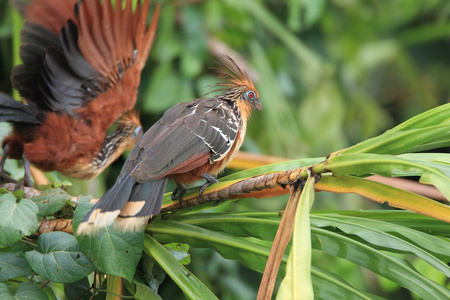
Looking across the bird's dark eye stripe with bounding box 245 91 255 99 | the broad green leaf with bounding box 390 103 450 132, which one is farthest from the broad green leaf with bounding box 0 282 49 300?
the bird's dark eye stripe with bounding box 245 91 255 99

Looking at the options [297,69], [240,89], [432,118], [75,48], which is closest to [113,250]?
[432,118]

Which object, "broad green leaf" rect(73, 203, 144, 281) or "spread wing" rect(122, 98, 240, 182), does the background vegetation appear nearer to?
"spread wing" rect(122, 98, 240, 182)

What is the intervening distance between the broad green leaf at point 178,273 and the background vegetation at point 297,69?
79 cm

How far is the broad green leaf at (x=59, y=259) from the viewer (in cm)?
107

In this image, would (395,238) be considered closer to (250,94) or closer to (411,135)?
(411,135)

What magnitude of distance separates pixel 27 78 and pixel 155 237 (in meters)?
1.02

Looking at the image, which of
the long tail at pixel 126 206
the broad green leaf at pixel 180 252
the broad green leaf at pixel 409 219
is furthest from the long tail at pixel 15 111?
the broad green leaf at pixel 409 219

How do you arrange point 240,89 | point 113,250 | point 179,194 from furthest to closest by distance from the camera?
1. point 240,89
2. point 179,194
3. point 113,250

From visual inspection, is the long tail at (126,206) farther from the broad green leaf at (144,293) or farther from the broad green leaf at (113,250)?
the broad green leaf at (144,293)

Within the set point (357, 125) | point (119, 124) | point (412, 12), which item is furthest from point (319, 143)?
point (412, 12)

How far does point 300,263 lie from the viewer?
85cm

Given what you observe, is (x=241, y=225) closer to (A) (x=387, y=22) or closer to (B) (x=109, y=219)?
(B) (x=109, y=219)

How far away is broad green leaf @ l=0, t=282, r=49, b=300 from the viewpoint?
1.04m

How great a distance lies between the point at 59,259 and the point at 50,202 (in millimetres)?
175
